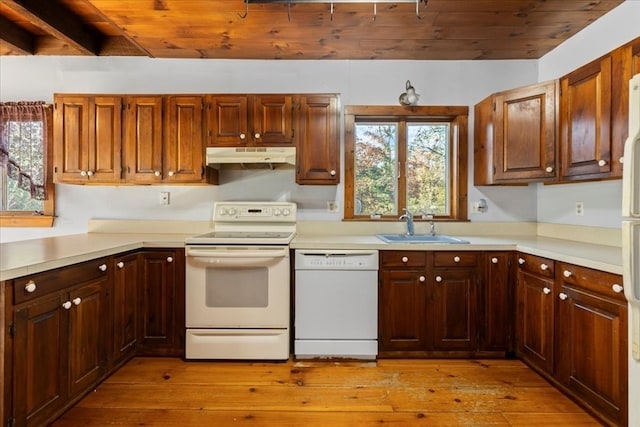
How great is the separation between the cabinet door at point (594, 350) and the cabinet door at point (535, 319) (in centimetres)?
8

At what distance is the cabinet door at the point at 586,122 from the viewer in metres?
1.94

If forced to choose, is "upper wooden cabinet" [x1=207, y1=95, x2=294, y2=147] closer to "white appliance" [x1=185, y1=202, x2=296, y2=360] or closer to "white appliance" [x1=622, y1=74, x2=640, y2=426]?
"white appliance" [x1=185, y1=202, x2=296, y2=360]

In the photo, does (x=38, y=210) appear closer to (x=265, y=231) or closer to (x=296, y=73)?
(x=265, y=231)

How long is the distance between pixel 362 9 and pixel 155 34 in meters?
1.60

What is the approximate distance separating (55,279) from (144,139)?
1385 millimetres

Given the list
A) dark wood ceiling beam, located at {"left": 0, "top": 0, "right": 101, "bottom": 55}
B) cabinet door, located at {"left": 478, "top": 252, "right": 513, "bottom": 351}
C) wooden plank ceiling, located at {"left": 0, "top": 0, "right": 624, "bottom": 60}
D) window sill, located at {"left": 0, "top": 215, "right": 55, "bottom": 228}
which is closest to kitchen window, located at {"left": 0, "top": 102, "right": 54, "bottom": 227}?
window sill, located at {"left": 0, "top": 215, "right": 55, "bottom": 228}

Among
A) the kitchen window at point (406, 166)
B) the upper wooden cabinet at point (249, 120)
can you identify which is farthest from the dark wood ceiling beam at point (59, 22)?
the kitchen window at point (406, 166)

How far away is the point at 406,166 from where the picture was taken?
3.06 m

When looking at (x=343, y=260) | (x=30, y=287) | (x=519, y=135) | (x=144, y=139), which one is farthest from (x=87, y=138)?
(x=519, y=135)

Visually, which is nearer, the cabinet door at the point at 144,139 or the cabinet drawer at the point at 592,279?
the cabinet drawer at the point at 592,279

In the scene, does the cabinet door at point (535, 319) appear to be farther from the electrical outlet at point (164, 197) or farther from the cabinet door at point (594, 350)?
the electrical outlet at point (164, 197)

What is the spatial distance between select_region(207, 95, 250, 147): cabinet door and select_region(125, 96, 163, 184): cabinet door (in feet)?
1.38

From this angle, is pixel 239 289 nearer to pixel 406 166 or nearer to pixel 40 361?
pixel 40 361

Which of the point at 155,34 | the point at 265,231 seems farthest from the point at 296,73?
the point at 265,231
